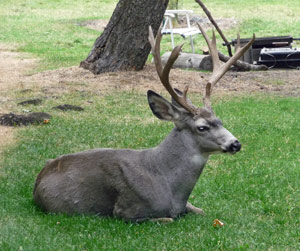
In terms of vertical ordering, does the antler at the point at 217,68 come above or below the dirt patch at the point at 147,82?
above

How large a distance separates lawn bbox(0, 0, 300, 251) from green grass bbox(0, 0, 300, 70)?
4585mm

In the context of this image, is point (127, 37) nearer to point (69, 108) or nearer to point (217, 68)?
point (69, 108)

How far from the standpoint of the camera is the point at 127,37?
13.8 m

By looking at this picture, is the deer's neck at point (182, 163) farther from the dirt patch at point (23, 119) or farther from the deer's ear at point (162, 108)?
the dirt patch at point (23, 119)

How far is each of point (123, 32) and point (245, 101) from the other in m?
3.15

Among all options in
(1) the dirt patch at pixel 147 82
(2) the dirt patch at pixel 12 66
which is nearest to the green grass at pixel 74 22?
(2) the dirt patch at pixel 12 66

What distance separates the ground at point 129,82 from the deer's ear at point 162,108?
596 centimetres

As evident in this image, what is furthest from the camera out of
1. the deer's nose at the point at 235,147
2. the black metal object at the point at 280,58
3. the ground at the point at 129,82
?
the black metal object at the point at 280,58

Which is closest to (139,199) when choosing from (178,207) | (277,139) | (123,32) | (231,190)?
(178,207)

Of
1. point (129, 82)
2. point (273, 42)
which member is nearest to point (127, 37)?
point (129, 82)

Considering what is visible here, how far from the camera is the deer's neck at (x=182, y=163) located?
5.97 meters

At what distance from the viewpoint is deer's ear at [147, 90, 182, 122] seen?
6.07 meters

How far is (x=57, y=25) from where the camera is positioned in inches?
1075

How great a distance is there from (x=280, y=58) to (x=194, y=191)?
10.3 meters
